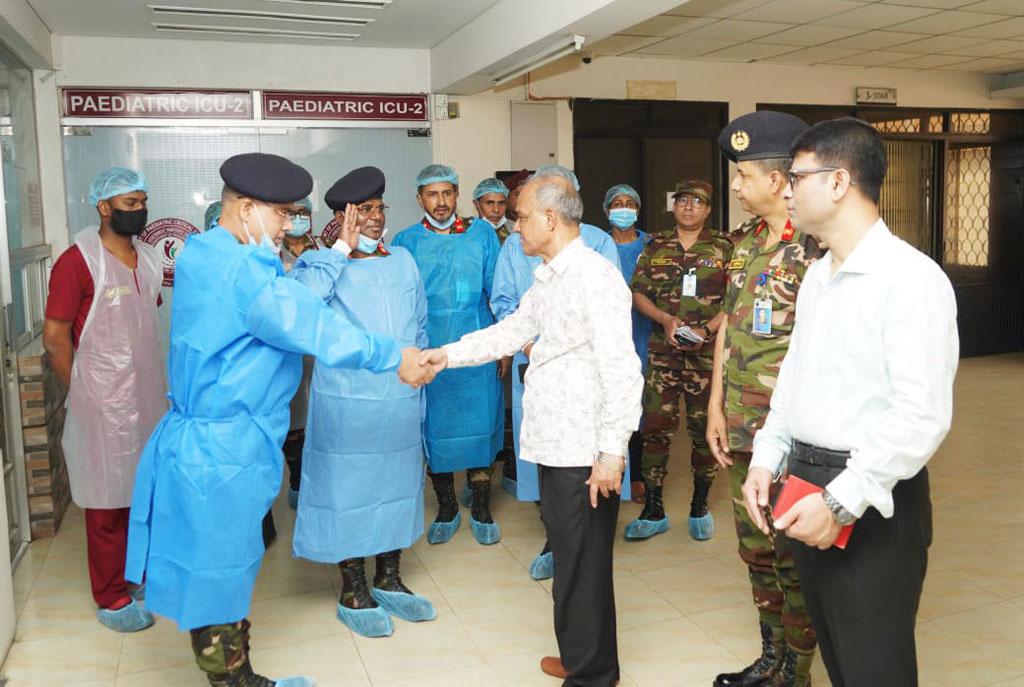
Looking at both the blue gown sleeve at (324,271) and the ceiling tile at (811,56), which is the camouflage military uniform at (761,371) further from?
the ceiling tile at (811,56)

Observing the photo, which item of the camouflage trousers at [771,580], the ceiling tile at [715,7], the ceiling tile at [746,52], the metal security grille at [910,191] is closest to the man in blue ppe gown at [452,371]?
the camouflage trousers at [771,580]

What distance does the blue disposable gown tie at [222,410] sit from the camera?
2.36 m

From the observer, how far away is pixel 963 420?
639 centimetres

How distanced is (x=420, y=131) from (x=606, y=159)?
5.39 ft

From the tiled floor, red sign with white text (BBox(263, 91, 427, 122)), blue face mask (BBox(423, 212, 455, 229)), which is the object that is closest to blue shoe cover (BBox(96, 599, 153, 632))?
the tiled floor

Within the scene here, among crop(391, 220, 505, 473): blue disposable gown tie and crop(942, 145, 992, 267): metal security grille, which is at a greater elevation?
crop(942, 145, 992, 267): metal security grille

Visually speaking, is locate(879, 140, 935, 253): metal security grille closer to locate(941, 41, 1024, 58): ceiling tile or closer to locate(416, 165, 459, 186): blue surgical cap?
locate(941, 41, 1024, 58): ceiling tile

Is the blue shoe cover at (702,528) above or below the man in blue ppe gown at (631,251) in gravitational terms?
below

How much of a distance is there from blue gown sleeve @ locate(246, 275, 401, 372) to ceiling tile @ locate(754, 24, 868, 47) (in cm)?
472

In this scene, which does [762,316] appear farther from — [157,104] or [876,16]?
[157,104]

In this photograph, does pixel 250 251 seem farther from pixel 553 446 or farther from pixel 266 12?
pixel 266 12

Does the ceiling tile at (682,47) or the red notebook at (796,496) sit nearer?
the red notebook at (796,496)

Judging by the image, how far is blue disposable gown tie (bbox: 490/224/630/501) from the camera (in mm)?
3836

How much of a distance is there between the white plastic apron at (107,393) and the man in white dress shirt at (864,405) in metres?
2.60
